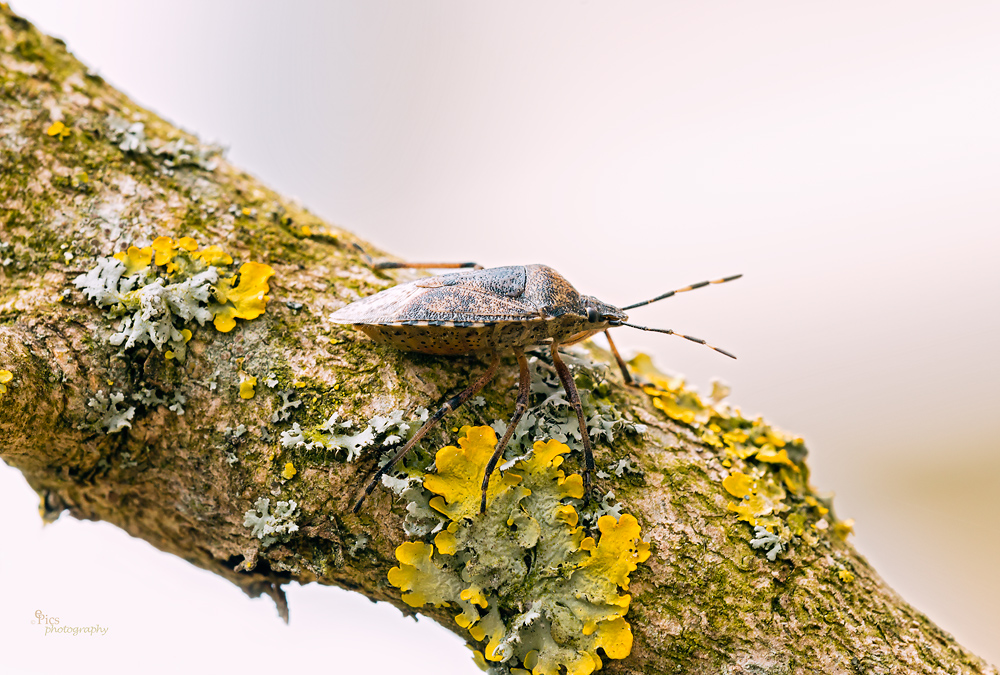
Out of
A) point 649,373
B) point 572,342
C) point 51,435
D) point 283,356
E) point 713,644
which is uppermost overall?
point 649,373

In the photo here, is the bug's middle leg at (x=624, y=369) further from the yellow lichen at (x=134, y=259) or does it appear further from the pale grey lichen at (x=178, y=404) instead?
the yellow lichen at (x=134, y=259)

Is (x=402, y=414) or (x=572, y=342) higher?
(x=572, y=342)

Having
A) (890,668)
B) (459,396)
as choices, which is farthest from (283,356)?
(890,668)

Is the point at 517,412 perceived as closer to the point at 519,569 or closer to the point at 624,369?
the point at 519,569

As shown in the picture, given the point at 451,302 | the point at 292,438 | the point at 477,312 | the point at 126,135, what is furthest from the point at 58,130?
the point at 477,312

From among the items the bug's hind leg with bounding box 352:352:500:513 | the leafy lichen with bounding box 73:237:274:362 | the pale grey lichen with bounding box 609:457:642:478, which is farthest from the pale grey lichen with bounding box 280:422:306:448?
the pale grey lichen with bounding box 609:457:642:478

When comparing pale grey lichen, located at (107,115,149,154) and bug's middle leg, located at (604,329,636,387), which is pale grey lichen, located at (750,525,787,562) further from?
pale grey lichen, located at (107,115,149,154)

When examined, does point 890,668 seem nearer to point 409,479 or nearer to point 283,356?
point 409,479
